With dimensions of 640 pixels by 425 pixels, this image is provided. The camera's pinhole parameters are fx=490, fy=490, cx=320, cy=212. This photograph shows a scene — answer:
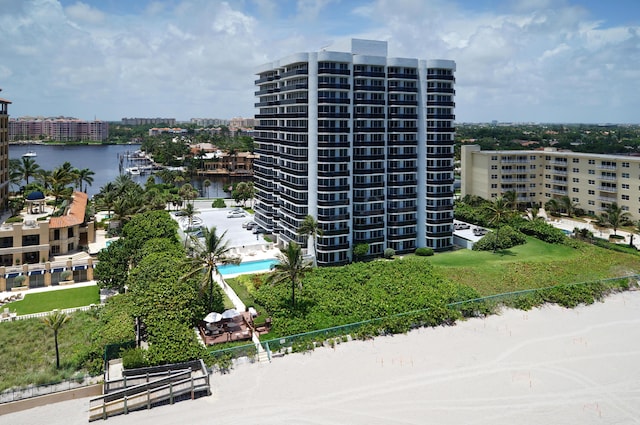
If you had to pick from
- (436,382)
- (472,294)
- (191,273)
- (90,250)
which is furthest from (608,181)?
(90,250)

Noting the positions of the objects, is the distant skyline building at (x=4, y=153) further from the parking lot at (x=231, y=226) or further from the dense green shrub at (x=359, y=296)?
the dense green shrub at (x=359, y=296)

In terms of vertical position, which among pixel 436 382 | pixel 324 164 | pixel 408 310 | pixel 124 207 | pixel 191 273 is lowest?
pixel 436 382

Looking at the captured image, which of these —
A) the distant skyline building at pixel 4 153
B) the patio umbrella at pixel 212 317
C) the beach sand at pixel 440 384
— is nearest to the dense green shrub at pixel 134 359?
the beach sand at pixel 440 384

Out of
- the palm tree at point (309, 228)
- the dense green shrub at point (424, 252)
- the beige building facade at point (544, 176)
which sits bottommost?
the dense green shrub at point (424, 252)

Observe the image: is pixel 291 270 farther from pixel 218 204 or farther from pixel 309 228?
pixel 218 204

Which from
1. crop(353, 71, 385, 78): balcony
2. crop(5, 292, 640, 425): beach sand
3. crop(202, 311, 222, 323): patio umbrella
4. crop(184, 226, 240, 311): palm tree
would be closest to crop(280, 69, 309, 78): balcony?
crop(353, 71, 385, 78): balcony

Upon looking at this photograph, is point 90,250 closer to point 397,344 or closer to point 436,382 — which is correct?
point 397,344
